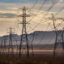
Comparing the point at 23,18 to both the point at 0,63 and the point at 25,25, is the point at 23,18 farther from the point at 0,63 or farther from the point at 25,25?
the point at 0,63

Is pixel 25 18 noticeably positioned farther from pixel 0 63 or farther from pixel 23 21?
pixel 0 63

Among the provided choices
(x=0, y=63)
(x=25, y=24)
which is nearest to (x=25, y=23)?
(x=25, y=24)

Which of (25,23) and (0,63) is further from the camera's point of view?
(25,23)

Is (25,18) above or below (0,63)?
above

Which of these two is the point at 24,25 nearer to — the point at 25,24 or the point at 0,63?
the point at 25,24

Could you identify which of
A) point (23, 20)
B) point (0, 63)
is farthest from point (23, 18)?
point (0, 63)

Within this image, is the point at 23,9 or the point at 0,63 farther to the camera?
the point at 23,9

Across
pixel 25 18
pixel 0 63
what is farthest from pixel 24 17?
pixel 0 63
